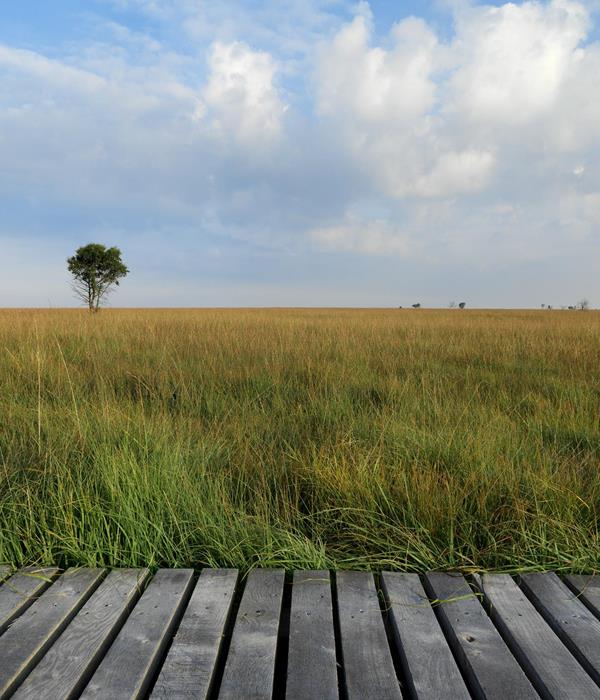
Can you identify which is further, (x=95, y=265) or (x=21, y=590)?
(x=95, y=265)

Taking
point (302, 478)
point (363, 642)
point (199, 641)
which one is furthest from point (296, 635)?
point (302, 478)

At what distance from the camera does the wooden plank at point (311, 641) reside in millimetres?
1381

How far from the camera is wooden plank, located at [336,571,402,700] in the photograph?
4.54ft

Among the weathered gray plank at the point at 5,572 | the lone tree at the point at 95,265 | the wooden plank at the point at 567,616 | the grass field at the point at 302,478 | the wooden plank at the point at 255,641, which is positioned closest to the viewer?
the wooden plank at the point at 255,641

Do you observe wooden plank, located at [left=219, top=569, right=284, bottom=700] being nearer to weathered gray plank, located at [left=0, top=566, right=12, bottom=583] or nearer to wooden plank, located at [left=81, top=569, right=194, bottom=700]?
wooden plank, located at [left=81, top=569, right=194, bottom=700]

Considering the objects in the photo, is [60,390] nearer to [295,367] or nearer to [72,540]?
[295,367]

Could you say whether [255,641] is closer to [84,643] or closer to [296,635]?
[296,635]

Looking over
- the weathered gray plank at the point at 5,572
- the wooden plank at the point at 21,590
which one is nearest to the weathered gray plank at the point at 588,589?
the wooden plank at the point at 21,590

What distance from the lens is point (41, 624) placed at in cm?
168

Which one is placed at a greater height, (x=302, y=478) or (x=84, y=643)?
(x=302, y=478)

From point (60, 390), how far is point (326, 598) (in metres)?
4.12

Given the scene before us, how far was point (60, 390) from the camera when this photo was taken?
4918 millimetres

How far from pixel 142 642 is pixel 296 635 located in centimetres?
52

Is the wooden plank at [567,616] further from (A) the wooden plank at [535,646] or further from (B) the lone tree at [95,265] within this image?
(B) the lone tree at [95,265]
